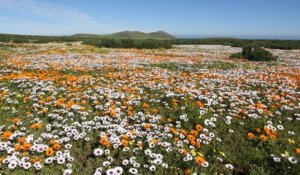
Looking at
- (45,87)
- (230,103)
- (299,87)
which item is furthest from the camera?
(299,87)

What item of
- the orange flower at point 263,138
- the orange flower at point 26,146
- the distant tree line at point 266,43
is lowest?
the distant tree line at point 266,43

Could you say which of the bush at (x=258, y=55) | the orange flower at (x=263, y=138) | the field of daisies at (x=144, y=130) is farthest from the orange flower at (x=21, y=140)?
the bush at (x=258, y=55)

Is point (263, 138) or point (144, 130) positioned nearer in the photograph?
point (263, 138)

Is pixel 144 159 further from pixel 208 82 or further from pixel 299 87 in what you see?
pixel 299 87

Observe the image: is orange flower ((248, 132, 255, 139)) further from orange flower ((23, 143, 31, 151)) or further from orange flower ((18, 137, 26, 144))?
orange flower ((18, 137, 26, 144))

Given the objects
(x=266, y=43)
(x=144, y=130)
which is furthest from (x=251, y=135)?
(x=266, y=43)

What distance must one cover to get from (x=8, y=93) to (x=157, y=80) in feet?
21.9

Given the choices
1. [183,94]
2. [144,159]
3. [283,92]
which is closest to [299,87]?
[283,92]

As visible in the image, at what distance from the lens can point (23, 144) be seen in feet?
21.9

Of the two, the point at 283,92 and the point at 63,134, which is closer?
the point at 63,134

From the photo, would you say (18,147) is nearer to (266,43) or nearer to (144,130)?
(144,130)

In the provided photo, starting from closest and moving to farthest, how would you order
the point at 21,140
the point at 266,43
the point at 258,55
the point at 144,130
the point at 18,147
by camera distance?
the point at 18,147, the point at 21,140, the point at 144,130, the point at 258,55, the point at 266,43

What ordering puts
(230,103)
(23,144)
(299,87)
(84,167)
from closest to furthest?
(84,167), (23,144), (230,103), (299,87)

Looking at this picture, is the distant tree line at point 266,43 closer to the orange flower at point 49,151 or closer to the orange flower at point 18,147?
the orange flower at point 49,151
